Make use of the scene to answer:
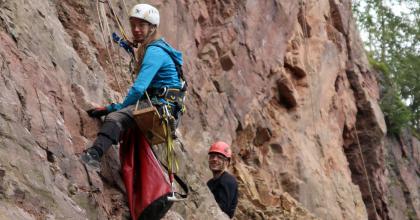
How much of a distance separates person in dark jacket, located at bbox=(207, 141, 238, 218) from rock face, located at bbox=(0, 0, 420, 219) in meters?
0.58

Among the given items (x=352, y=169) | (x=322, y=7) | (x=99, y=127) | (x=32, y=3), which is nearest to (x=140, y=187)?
(x=99, y=127)

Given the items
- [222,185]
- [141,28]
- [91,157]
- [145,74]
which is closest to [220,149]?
[222,185]

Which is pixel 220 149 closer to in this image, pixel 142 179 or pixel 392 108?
pixel 142 179

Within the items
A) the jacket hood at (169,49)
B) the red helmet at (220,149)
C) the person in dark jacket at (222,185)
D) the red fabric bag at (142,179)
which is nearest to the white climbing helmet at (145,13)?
the jacket hood at (169,49)

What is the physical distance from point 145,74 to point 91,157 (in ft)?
3.34

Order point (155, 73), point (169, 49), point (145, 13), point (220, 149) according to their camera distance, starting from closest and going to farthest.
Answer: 1. point (155, 73)
2. point (145, 13)
3. point (169, 49)
4. point (220, 149)

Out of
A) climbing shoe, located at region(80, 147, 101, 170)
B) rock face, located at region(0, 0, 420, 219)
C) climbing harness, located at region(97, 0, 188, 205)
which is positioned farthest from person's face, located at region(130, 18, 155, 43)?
climbing shoe, located at region(80, 147, 101, 170)

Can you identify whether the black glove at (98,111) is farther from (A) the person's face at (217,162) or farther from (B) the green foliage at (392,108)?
(B) the green foliage at (392,108)

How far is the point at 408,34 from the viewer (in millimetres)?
37688

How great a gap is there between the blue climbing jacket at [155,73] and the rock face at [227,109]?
2.03ft

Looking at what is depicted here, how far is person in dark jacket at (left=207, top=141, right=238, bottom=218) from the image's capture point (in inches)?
423

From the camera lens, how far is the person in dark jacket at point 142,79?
24.7 feet

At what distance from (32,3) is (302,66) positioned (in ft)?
32.1

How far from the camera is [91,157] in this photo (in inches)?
291
